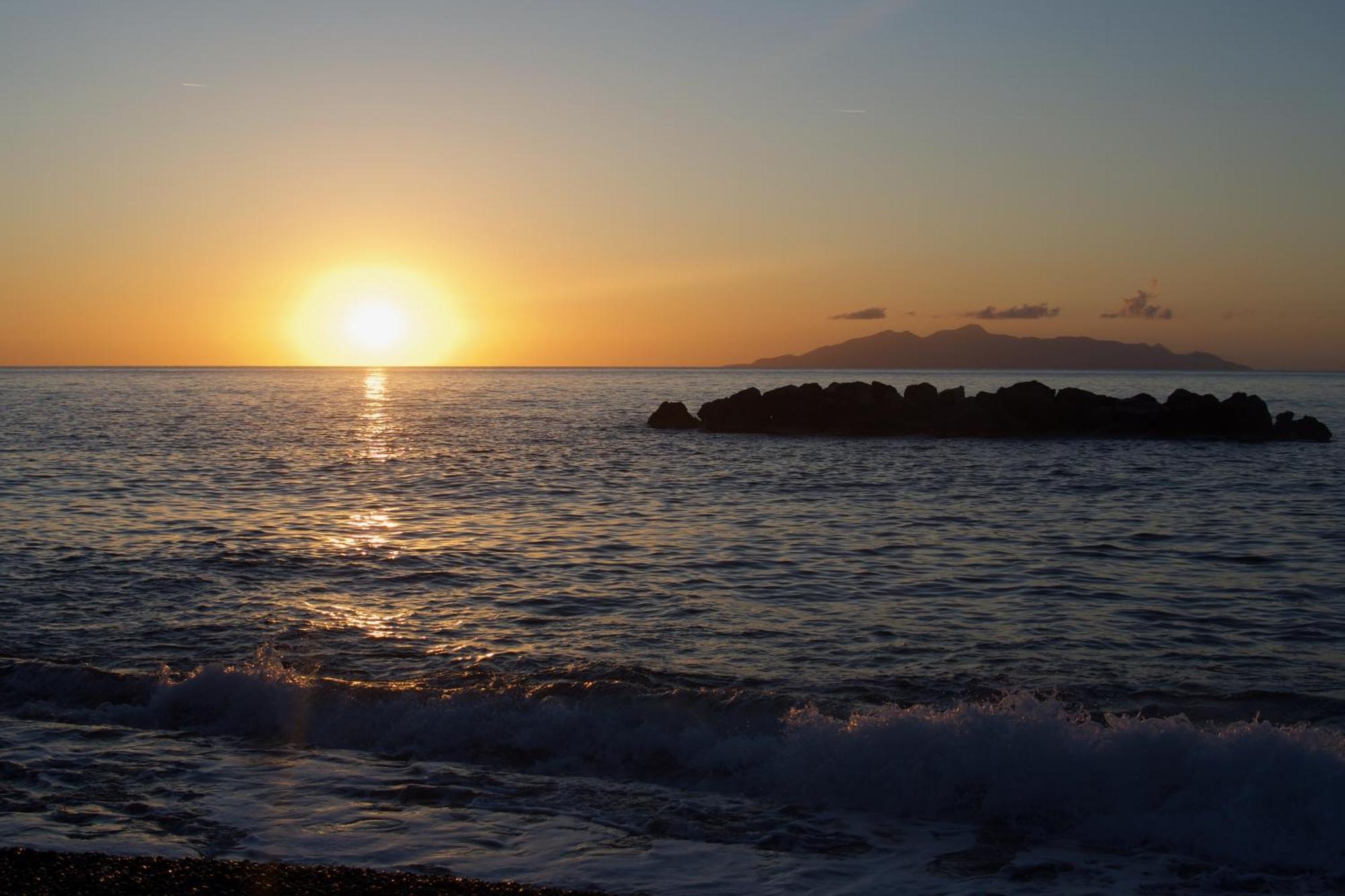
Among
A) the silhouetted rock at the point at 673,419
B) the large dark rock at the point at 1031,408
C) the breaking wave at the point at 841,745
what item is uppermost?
the large dark rock at the point at 1031,408

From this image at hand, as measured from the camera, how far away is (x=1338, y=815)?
7836 mm

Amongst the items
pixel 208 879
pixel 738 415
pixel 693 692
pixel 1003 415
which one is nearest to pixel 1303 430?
pixel 1003 415

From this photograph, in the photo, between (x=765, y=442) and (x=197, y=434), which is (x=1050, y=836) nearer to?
(x=765, y=442)

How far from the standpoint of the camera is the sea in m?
7.64

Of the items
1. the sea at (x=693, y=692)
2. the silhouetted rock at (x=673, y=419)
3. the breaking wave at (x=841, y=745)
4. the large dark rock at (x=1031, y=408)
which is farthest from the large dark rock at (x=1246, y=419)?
the breaking wave at (x=841, y=745)

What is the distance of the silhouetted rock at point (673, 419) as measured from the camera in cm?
5931

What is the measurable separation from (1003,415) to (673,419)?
723 inches

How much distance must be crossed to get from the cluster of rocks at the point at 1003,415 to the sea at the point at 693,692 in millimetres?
25752

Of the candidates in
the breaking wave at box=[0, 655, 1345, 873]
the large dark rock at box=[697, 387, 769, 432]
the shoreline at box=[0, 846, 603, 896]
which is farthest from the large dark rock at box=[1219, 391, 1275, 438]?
the shoreline at box=[0, 846, 603, 896]

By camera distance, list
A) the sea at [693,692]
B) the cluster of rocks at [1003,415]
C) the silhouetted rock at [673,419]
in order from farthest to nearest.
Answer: the silhouetted rock at [673,419] < the cluster of rocks at [1003,415] < the sea at [693,692]

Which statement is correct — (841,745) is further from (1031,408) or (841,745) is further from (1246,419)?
(1246,419)

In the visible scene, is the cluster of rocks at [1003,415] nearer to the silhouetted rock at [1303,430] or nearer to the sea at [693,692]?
the silhouetted rock at [1303,430]

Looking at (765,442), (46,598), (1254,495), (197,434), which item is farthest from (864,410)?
(46,598)

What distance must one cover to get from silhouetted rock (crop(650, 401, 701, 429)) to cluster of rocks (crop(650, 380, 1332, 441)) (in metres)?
1.91
